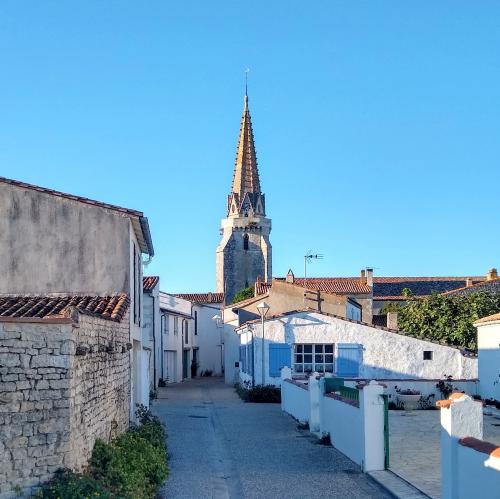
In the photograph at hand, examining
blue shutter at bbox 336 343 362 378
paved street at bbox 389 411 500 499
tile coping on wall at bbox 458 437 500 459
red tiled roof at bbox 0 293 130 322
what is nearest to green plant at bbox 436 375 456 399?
paved street at bbox 389 411 500 499

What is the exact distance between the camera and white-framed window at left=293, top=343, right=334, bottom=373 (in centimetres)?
2841

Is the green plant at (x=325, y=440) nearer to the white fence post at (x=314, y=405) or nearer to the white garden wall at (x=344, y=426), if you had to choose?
the white garden wall at (x=344, y=426)

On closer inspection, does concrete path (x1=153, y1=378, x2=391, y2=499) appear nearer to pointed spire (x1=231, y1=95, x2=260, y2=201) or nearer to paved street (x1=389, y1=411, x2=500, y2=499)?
paved street (x1=389, y1=411, x2=500, y2=499)

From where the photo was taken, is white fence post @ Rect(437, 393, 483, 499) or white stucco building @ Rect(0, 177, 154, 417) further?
white stucco building @ Rect(0, 177, 154, 417)

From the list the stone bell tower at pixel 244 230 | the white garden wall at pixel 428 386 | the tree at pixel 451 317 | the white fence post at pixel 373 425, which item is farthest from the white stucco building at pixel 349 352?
the stone bell tower at pixel 244 230

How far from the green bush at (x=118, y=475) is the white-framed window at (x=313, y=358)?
1525 cm

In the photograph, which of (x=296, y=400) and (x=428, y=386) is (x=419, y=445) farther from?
(x=428, y=386)

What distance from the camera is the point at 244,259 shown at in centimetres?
10331

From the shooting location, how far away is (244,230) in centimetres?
10494

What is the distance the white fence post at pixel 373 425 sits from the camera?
12.9 m

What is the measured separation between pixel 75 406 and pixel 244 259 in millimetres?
93950

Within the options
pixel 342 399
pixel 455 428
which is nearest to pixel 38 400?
pixel 455 428

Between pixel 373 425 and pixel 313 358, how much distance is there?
50.9ft

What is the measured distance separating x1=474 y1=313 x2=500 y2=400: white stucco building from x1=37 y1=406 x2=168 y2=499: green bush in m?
13.4
